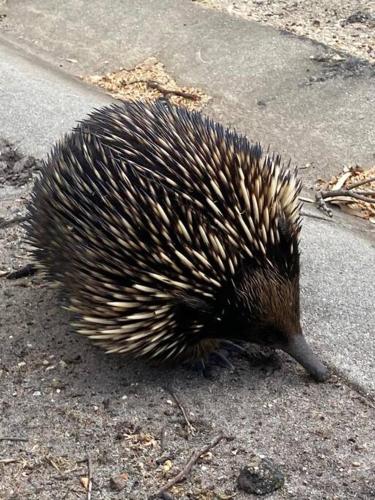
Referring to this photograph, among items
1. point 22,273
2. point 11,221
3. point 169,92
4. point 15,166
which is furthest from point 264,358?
point 169,92

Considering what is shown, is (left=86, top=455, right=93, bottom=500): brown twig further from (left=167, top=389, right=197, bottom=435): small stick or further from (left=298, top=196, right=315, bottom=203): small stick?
(left=298, top=196, right=315, bottom=203): small stick

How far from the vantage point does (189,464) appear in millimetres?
2965

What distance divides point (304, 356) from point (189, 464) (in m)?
0.65

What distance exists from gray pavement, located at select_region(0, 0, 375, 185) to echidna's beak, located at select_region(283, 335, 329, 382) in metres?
2.92

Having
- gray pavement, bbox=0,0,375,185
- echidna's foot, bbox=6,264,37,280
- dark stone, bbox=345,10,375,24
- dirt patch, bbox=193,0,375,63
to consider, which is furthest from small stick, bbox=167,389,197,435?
dark stone, bbox=345,10,375,24

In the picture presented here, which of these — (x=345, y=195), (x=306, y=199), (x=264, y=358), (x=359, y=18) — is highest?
(x=359, y=18)

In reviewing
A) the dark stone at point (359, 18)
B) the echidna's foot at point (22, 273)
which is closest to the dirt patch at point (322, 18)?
the dark stone at point (359, 18)

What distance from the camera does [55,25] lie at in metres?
8.79

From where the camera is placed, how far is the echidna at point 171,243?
3.09 meters

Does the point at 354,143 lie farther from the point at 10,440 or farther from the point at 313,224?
the point at 10,440

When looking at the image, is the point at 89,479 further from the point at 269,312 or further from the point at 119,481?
the point at 269,312

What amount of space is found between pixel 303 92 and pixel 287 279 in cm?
425

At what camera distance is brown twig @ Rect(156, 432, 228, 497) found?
9.44ft

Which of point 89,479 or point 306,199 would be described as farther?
point 306,199
